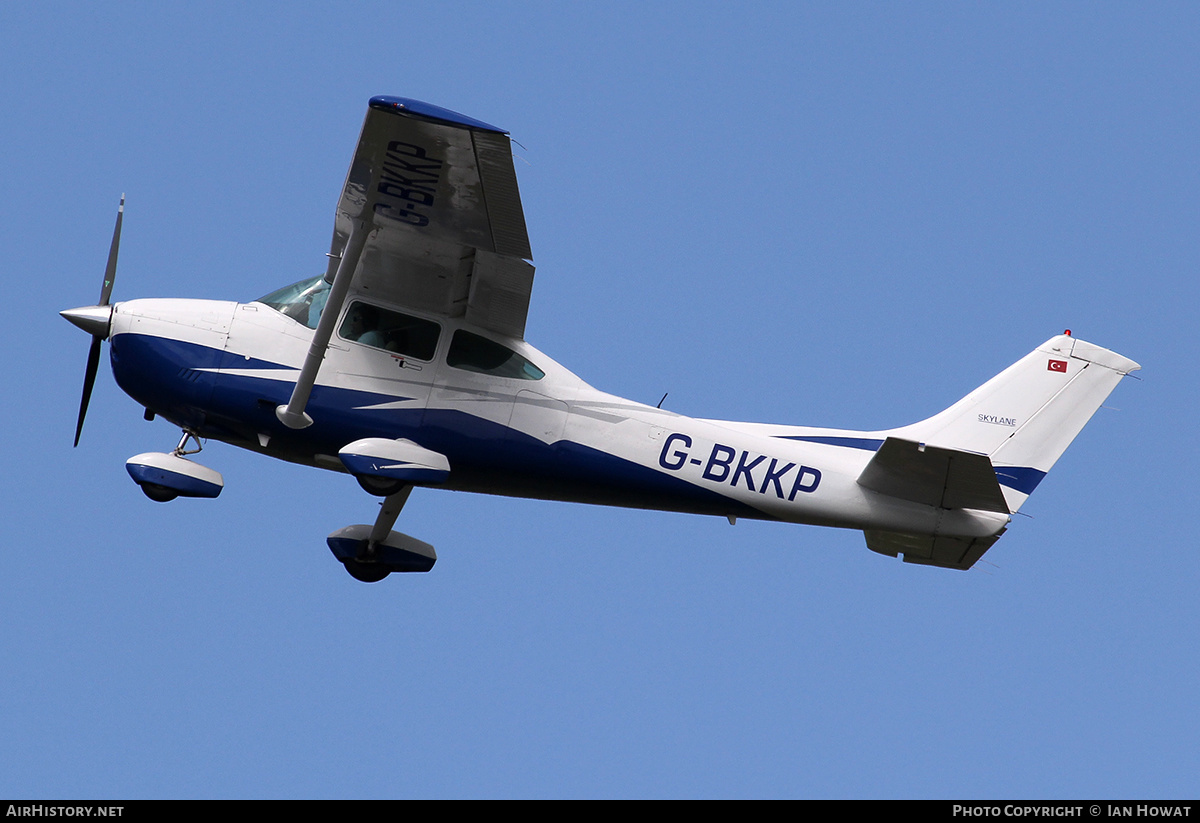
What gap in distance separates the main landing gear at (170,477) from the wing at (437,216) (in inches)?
81.8

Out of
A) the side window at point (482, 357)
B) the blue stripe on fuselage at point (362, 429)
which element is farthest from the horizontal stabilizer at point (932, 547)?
the side window at point (482, 357)

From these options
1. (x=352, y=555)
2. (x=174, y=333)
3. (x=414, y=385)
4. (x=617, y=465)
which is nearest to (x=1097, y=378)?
(x=617, y=465)

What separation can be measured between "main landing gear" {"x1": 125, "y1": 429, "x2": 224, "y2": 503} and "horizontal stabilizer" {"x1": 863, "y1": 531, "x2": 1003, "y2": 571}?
5.89m

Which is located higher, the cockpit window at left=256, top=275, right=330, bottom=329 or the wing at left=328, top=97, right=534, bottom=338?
the wing at left=328, top=97, right=534, bottom=338

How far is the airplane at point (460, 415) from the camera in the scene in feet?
40.7

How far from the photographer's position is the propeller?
42.1 feet

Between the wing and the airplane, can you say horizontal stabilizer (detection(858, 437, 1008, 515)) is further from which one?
the wing

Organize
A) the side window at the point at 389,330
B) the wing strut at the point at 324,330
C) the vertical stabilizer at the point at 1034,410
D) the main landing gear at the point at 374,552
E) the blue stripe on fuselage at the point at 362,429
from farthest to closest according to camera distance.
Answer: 1. the main landing gear at the point at 374,552
2. the vertical stabilizer at the point at 1034,410
3. the side window at the point at 389,330
4. the blue stripe on fuselage at the point at 362,429
5. the wing strut at the point at 324,330

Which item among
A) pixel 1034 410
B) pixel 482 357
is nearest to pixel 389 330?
pixel 482 357

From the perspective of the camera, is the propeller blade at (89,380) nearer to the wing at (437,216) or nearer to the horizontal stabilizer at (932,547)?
the wing at (437,216)

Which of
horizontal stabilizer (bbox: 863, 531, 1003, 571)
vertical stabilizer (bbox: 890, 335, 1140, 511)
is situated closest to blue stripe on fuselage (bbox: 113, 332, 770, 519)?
horizontal stabilizer (bbox: 863, 531, 1003, 571)

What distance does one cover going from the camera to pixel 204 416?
12641 millimetres

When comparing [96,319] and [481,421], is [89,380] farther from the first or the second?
[481,421]
